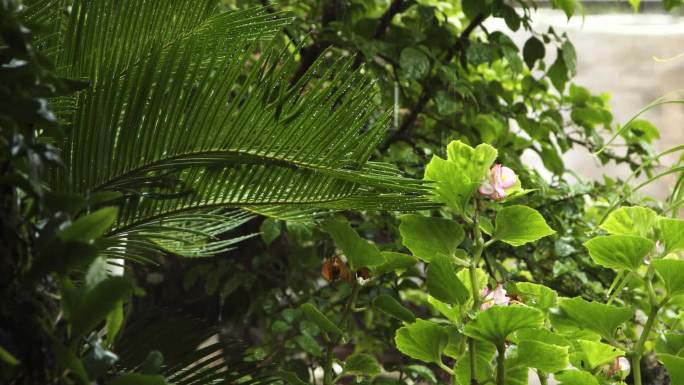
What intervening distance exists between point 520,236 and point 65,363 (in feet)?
1.51

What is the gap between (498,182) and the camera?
771 mm

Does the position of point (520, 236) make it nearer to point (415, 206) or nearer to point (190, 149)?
point (415, 206)

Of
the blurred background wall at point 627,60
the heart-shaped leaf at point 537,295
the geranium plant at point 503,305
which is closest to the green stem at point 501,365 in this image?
the geranium plant at point 503,305

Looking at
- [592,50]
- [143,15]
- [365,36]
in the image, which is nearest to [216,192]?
[143,15]

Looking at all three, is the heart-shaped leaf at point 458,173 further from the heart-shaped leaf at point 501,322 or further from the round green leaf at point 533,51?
the round green leaf at point 533,51

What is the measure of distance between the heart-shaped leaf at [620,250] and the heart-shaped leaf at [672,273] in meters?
0.02

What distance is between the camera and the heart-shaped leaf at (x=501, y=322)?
0.63 metres

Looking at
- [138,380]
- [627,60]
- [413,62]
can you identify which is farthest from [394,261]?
[627,60]

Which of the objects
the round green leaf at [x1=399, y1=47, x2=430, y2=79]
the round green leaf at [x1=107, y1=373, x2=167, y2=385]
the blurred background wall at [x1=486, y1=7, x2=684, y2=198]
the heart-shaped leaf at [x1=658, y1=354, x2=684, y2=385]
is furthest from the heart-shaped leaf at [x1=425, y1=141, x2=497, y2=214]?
the blurred background wall at [x1=486, y1=7, x2=684, y2=198]

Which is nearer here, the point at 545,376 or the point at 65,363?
the point at 65,363

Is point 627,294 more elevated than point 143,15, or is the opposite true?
point 143,15

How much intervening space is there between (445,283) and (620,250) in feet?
0.58

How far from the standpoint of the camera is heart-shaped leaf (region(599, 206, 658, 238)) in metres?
0.75

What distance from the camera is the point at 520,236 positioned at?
73 cm
